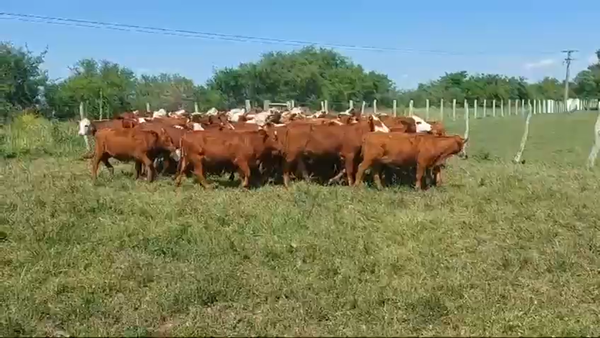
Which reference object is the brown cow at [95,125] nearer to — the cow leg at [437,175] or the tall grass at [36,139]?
the tall grass at [36,139]

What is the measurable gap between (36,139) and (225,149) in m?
11.7

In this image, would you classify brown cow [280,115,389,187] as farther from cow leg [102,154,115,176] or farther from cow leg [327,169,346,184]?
cow leg [102,154,115,176]

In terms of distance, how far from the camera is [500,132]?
3400 cm

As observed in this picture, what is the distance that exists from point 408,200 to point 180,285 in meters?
5.48

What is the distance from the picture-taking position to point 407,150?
13.0m

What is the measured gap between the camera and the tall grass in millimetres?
20688

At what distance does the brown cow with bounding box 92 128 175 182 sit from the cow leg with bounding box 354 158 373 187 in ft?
12.4

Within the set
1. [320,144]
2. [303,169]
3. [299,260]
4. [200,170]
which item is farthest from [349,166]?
[299,260]

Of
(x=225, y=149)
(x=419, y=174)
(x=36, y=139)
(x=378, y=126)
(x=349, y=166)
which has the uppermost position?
(x=378, y=126)

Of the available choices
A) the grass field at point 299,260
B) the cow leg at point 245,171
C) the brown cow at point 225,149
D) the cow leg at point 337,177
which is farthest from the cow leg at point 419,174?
the cow leg at point 245,171

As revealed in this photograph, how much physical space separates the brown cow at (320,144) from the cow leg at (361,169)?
0.71 ft

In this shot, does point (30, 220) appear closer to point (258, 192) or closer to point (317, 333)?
point (258, 192)

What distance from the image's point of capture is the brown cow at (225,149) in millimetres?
12805

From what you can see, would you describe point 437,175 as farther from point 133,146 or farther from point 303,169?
point 133,146
